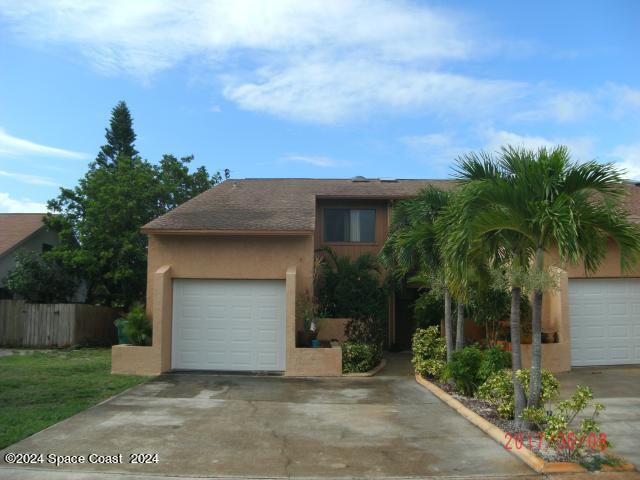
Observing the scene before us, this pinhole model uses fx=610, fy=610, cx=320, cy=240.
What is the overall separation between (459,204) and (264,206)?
401 inches

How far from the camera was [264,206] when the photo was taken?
17844mm

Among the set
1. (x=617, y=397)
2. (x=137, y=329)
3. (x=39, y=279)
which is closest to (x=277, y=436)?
(x=617, y=397)

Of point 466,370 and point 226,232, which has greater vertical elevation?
point 226,232

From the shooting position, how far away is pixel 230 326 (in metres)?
15.2

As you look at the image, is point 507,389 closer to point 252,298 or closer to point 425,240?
point 425,240

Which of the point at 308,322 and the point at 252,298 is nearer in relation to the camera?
the point at 252,298

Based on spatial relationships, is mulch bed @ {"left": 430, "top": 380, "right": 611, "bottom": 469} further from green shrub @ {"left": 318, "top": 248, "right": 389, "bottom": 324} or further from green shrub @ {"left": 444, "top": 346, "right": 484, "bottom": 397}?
green shrub @ {"left": 318, "top": 248, "right": 389, "bottom": 324}

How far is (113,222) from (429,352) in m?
14.5

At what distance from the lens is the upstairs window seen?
20266mm

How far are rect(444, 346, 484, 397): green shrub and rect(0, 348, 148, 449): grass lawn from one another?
6.42 metres

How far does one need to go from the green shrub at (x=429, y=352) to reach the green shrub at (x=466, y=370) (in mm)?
1959

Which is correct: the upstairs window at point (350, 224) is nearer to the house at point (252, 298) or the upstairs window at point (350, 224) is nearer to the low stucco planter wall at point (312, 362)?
the house at point (252, 298)

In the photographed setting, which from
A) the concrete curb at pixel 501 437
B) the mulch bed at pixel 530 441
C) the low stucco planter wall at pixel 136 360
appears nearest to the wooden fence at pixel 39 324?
the low stucco planter wall at pixel 136 360

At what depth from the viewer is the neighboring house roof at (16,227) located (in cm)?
2362
